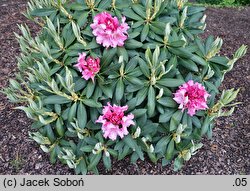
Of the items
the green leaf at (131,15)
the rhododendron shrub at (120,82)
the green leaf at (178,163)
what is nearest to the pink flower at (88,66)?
the rhododendron shrub at (120,82)

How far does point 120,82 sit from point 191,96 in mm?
465

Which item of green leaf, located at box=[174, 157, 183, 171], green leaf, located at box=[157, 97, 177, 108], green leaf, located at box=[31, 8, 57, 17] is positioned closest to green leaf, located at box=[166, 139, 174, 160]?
green leaf, located at box=[174, 157, 183, 171]

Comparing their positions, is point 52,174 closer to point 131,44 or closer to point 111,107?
point 111,107

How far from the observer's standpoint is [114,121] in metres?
2.35

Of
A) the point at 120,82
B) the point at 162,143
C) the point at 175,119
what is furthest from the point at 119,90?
the point at 162,143

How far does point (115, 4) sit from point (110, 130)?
3.03ft

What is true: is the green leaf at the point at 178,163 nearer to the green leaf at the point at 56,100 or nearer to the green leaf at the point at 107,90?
the green leaf at the point at 107,90

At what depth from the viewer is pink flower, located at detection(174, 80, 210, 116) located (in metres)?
2.39

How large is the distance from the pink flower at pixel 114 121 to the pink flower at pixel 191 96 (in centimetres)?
33

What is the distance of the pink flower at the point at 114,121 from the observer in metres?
2.35

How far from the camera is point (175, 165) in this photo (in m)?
2.84

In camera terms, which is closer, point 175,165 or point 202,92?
point 202,92

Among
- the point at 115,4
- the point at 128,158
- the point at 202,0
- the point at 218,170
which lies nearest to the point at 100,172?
the point at 128,158

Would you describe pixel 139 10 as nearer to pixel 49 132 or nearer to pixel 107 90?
pixel 107 90
